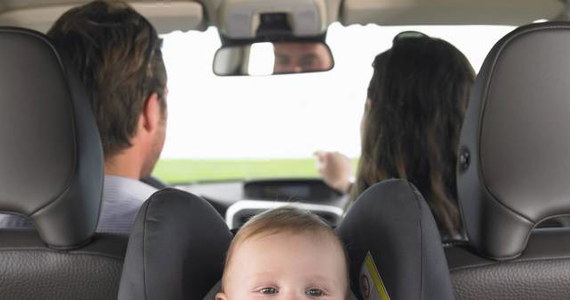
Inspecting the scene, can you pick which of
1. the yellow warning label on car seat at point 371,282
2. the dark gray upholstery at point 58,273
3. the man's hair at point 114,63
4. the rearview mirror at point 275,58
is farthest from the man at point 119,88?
the rearview mirror at point 275,58

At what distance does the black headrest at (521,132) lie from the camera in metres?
2.03

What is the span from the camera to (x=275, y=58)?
3992mm

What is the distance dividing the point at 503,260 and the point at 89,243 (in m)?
1.11

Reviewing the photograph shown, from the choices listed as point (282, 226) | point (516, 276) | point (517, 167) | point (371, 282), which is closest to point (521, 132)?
point (517, 167)

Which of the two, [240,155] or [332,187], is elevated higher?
[332,187]

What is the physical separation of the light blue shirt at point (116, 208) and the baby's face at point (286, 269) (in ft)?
1.80

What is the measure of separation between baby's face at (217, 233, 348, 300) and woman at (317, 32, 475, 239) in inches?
34.9

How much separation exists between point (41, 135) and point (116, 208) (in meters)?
0.55

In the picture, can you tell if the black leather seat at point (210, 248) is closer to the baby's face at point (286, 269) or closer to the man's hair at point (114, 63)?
the baby's face at point (286, 269)

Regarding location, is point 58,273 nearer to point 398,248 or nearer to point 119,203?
point 119,203

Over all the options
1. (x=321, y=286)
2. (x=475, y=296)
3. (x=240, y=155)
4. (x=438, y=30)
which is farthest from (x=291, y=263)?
(x=240, y=155)

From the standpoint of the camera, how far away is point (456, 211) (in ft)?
9.43

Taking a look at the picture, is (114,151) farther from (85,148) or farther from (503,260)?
(503,260)

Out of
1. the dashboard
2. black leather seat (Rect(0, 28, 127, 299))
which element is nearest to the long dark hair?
black leather seat (Rect(0, 28, 127, 299))
